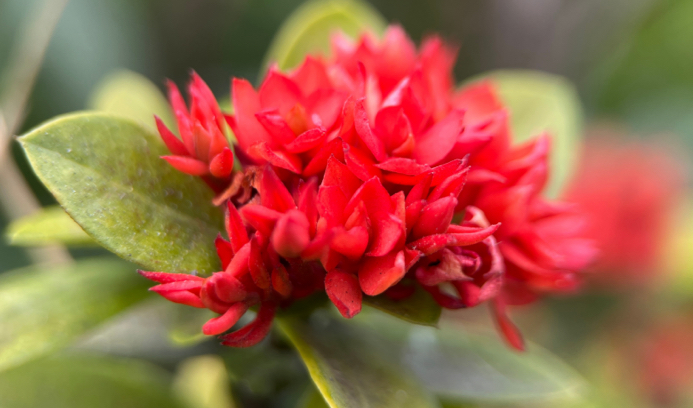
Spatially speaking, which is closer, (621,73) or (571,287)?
(571,287)

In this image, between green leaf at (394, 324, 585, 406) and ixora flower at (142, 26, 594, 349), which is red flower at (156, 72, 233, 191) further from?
green leaf at (394, 324, 585, 406)

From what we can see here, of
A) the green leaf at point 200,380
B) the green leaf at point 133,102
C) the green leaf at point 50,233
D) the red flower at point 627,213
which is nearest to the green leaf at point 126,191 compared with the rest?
the green leaf at point 50,233

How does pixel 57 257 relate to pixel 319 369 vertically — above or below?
below

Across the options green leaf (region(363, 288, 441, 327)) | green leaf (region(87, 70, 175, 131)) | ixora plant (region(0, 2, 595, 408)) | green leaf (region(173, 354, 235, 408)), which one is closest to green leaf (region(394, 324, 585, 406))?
ixora plant (region(0, 2, 595, 408))

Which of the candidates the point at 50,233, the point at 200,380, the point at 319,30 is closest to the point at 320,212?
the point at 50,233

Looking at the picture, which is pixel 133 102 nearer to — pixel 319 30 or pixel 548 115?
pixel 319 30

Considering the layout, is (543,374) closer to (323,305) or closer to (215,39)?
(323,305)

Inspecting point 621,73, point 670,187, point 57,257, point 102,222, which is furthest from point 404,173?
point 621,73
